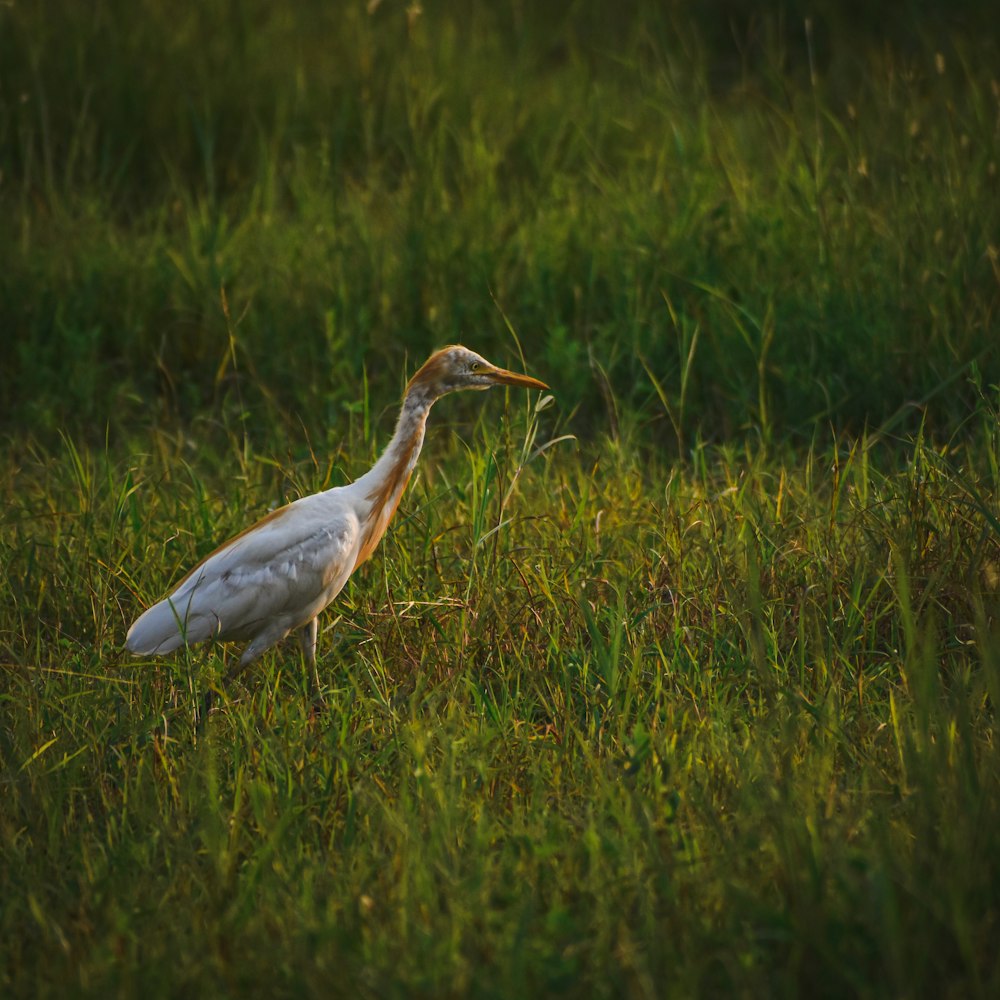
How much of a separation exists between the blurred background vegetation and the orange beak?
617mm

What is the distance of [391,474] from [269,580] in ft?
1.45

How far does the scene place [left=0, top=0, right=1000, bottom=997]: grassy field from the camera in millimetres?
2107

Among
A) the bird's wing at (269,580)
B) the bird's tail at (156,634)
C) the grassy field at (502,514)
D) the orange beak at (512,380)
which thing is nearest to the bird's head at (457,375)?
the orange beak at (512,380)

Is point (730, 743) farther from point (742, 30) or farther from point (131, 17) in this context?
point (742, 30)

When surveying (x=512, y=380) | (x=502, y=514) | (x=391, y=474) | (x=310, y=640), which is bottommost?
(x=310, y=640)

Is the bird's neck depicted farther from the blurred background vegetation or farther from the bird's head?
the blurred background vegetation

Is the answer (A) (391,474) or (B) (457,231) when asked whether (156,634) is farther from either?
(B) (457,231)

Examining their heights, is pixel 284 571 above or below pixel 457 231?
below

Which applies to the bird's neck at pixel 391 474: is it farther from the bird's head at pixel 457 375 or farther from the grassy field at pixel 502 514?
the grassy field at pixel 502 514

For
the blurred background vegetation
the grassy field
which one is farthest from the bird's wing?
the blurred background vegetation

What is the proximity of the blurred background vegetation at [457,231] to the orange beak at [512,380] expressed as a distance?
62 cm

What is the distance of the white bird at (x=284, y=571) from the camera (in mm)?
3129

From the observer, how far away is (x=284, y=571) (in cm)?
312

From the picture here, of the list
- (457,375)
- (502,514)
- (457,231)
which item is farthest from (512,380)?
(457,231)
